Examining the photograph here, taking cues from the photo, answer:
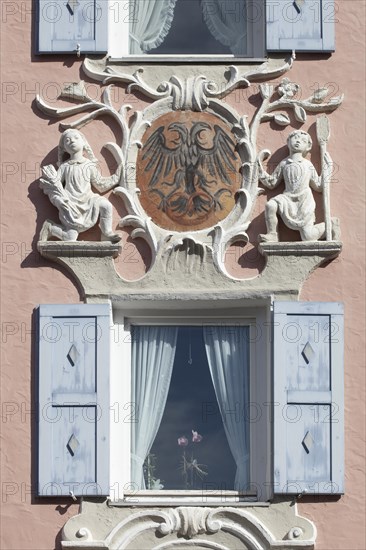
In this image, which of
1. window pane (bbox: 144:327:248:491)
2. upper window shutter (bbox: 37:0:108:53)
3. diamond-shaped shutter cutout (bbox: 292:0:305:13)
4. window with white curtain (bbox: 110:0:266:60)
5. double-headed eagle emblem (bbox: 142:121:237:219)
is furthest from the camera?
window with white curtain (bbox: 110:0:266:60)

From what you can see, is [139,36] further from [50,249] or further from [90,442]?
[90,442]

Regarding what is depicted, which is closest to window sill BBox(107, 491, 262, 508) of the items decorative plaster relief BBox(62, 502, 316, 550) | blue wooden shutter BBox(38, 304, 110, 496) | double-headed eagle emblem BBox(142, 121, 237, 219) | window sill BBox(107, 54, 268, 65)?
decorative plaster relief BBox(62, 502, 316, 550)

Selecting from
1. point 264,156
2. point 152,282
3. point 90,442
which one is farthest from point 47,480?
point 264,156

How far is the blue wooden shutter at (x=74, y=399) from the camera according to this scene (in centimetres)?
1795

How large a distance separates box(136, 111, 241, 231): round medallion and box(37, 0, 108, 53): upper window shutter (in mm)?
846

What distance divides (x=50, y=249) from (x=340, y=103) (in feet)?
8.43

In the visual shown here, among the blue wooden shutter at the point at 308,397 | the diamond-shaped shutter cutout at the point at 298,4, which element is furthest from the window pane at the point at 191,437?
the diamond-shaped shutter cutout at the point at 298,4

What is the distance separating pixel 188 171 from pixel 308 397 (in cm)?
208

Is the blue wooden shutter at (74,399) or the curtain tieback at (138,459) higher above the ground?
the blue wooden shutter at (74,399)

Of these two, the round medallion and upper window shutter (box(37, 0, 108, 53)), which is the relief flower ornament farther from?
upper window shutter (box(37, 0, 108, 53))

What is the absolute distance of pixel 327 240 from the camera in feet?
60.3

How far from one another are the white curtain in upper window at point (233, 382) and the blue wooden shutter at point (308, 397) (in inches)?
16.7

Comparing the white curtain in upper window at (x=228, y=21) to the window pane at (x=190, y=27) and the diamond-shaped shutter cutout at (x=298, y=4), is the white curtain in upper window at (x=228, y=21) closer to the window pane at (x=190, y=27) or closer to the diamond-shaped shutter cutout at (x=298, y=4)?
the window pane at (x=190, y=27)

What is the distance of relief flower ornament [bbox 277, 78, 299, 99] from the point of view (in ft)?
61.6
